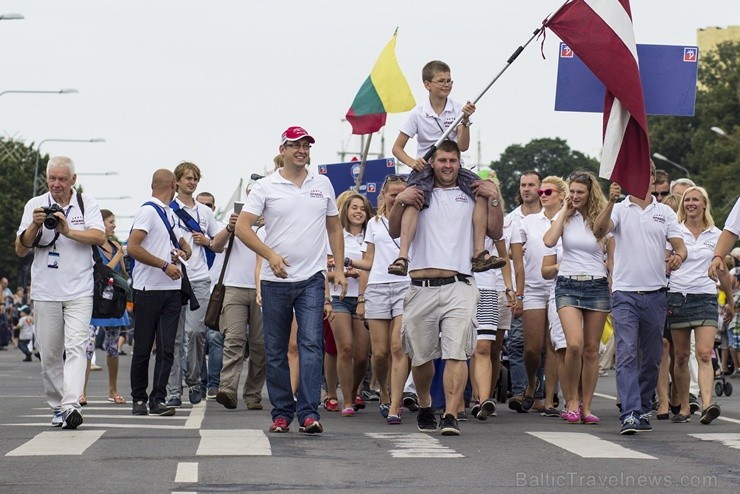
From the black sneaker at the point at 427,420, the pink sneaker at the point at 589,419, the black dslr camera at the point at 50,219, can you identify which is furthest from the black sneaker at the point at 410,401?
the black dslr camera at the point at 50,219

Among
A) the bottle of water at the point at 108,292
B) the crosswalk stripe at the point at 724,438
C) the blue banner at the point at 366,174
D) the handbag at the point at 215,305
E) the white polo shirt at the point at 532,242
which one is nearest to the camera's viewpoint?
the crosswalk stripe at the point at 724,438

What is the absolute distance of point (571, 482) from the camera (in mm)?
8711

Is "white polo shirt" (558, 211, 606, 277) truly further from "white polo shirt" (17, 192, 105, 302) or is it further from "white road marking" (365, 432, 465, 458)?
"white polo shirt" (17, 192, 105, 302)

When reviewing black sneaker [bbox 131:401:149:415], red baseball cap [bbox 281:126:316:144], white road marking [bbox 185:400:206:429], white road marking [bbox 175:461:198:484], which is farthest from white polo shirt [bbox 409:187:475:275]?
black sneaker [bbox 131:401:149:415]

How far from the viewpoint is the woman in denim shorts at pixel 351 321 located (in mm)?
15031

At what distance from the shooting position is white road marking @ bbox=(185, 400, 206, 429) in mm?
12922

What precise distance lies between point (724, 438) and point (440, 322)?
2135 mm

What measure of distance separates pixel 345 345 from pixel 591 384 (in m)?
2.46

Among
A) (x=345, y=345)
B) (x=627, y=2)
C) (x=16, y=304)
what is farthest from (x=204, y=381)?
(x=16, y=304)

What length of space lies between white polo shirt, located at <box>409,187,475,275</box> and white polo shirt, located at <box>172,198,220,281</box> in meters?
3.88

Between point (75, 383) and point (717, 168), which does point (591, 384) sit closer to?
point (75, 383)

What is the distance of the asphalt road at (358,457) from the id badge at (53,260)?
121cm

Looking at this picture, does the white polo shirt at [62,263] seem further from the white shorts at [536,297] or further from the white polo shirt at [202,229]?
the white shorts at [536,297]

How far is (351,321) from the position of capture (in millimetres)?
15508
